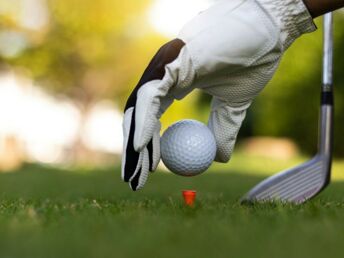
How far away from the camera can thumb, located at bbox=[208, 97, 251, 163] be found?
3.35m

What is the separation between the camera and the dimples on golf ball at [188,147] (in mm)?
3174

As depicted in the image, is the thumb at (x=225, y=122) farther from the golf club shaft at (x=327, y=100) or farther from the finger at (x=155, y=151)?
the golf club shaft at (x=327, y=100)

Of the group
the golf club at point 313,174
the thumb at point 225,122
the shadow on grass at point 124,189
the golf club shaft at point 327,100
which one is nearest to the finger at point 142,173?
the thumb at point 225,122

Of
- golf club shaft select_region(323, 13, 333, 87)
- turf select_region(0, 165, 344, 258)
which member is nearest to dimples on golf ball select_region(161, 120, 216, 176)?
turf select_region(0, 165, 344, 258)

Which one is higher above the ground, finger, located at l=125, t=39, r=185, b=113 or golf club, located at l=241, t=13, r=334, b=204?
finger, located at l=125, t=39, r=185, b=113

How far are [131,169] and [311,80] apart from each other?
557 inches

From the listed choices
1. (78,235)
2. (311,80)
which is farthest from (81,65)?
(78,235)

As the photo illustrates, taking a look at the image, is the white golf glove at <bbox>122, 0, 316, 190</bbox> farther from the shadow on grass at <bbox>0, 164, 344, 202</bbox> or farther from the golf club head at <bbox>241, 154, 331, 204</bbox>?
the shadow on grass at <bbox>0, 164, 344, 202</bbox>

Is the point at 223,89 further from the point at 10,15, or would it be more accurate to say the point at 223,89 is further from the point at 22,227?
the point at 10,15

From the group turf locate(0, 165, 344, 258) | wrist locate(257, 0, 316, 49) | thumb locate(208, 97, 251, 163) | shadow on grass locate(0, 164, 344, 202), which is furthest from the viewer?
shadow on grass locate(0, 164, 344, 202)

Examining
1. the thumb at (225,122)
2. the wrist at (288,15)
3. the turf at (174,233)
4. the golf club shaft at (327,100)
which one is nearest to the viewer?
the turf at (174,233)

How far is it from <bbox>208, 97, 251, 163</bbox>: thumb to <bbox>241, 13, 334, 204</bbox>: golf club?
0.33 m

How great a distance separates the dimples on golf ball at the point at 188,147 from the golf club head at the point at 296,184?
0.40 metres

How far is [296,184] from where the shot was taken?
3684 mm
